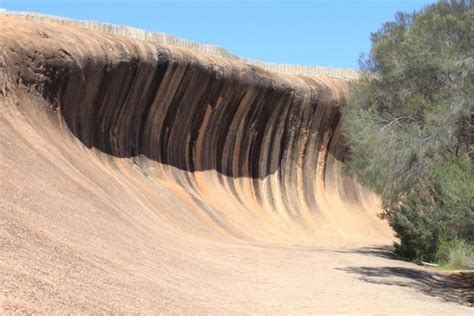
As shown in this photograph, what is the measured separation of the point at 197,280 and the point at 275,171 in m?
21.8

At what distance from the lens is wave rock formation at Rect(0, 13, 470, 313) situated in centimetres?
1074

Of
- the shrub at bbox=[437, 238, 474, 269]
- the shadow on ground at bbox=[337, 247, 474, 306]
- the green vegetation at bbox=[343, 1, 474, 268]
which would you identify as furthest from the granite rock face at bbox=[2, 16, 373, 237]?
the shrub at bbox=[437, 238, 474, 269]

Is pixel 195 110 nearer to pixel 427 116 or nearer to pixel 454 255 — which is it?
pixel 454 255

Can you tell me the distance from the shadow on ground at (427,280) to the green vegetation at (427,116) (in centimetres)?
110

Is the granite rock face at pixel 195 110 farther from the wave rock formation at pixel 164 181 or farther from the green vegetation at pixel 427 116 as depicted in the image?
the green vegetation at pixel 427 116

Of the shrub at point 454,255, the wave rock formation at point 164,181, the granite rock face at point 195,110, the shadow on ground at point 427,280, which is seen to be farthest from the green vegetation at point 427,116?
the granite rock face at point 195,110

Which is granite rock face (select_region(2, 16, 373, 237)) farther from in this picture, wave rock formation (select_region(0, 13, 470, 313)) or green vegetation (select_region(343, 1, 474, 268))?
green vegetation (select_region(343, 1, 474, 268))

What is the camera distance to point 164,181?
27.0 metres

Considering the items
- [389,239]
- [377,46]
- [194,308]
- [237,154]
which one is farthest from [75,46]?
[389,239]

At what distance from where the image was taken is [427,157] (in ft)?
52.3

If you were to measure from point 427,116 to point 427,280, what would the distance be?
518cm

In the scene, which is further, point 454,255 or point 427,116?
point 454,255

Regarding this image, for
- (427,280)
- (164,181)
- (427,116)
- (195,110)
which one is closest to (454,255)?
(427,280)

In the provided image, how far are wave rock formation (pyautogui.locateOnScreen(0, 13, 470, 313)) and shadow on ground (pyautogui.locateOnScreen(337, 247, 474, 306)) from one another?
0.84 m
